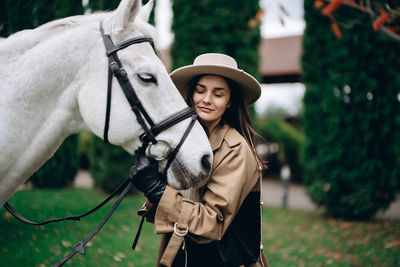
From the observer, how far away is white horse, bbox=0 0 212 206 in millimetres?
1639

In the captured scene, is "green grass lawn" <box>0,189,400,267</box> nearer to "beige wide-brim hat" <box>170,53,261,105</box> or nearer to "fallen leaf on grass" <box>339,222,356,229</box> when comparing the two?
"fallen leaf on grass" <box>339,222,356,229</box>

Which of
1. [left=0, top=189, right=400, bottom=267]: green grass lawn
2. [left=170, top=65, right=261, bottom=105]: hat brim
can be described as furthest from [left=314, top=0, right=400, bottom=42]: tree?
[left=0, top=189, right=400, bottom=267]: green grass lawn

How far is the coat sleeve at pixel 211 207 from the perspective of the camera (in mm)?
1545

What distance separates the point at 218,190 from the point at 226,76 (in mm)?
735

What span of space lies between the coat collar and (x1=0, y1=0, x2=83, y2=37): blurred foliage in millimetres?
2249

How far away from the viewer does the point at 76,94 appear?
174 cm

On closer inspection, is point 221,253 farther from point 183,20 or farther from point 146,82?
point 183,20

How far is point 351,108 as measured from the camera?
20.8 ft

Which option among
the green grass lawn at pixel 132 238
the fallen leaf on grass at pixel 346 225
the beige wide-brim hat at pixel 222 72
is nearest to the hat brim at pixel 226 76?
the beige wide-brim hat at pixel 222 72

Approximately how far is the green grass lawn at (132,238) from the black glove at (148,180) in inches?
100

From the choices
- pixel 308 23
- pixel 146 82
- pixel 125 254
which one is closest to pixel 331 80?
pixel 308 23

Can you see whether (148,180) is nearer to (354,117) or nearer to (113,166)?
(354,117)

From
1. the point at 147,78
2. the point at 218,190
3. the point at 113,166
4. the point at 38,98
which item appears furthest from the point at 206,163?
the point at 113,166

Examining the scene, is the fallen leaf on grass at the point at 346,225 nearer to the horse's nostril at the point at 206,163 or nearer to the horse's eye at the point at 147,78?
the horse's nostril at the point at 206,163
